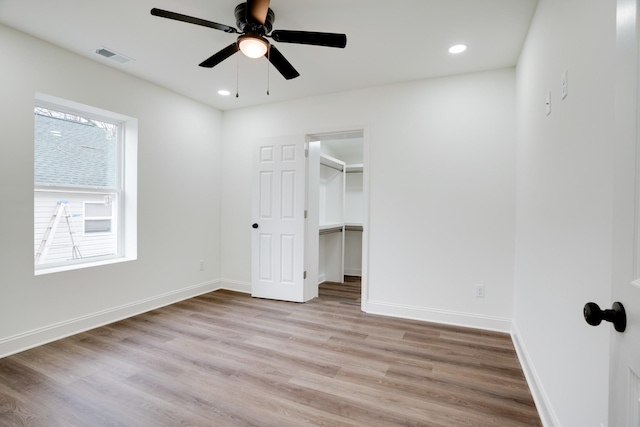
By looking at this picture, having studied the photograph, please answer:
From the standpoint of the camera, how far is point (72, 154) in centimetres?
308

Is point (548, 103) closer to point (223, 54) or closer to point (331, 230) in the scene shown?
point (223, 54)

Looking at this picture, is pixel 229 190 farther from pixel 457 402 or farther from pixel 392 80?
pixel 457 402

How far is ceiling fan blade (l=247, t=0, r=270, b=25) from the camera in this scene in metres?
1.86

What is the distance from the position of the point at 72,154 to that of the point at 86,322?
1639 millimetres

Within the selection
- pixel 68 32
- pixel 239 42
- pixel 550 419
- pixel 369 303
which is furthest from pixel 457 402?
pixel 68 32

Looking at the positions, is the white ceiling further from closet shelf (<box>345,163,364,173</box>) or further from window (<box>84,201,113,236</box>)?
closet shelf (<box>345,163,364,173</box>)

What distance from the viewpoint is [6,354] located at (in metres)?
2.46

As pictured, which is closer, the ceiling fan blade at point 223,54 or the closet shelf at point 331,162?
the ceiling fan blade at point 223,54

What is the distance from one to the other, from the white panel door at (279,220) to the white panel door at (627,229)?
3.30m

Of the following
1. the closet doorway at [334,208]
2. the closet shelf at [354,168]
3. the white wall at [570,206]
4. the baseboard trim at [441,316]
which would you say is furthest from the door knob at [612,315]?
the closet shelf at [354,168]

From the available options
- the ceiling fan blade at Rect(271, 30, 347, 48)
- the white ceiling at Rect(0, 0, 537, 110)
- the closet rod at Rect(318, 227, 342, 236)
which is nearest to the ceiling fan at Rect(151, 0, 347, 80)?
the ceiling fan blade at Rect(271, 30, 347, 48)

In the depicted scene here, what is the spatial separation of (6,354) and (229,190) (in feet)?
9.09

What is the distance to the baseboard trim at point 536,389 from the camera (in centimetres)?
164

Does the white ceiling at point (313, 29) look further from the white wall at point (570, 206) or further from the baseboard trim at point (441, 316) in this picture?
the baseboard trim at point (441, 316)
